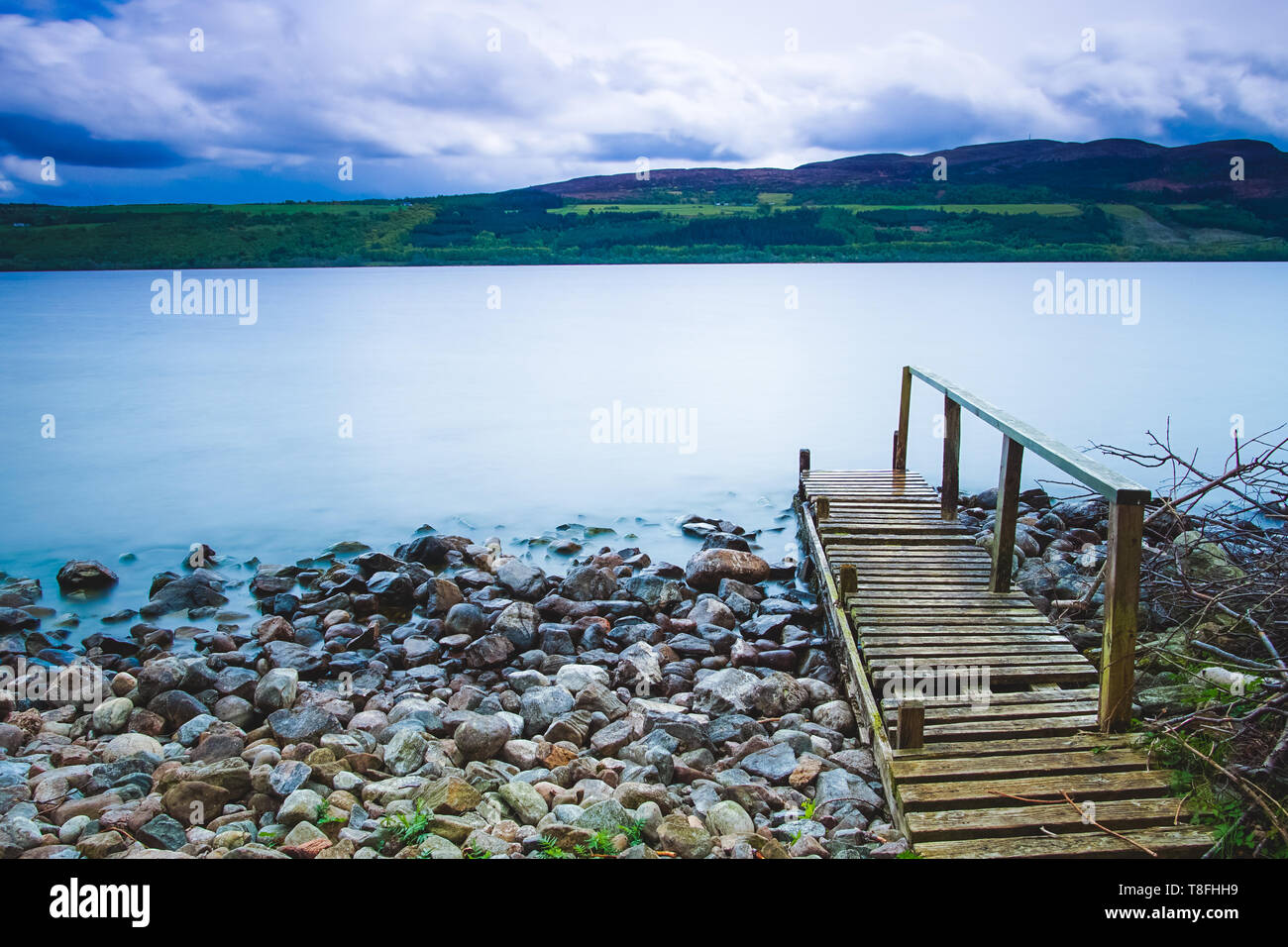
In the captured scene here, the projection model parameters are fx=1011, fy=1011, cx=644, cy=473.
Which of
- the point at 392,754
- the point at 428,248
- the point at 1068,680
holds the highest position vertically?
the point at 428,248

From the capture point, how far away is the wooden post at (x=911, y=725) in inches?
206

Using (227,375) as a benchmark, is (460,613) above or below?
below

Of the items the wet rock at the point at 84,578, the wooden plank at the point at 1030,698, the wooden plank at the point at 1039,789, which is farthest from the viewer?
the wet rock at the point at 84,578

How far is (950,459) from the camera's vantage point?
32.9ft

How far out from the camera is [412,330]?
52.3 meters

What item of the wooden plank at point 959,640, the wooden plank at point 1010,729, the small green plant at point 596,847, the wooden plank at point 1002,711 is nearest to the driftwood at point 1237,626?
the wooden plank at point 1010,729

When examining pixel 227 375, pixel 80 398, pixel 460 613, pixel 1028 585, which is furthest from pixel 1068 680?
pixel 227 375

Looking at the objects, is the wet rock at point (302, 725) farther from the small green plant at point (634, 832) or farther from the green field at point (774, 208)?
the green field at point (774, 208)

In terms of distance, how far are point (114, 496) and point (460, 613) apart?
39.9 ft

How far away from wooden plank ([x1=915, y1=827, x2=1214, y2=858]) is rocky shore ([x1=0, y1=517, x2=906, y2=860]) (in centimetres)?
28

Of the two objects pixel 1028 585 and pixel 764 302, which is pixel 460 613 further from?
pixel 764 302

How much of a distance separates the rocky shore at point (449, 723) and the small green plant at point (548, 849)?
0.06 feet

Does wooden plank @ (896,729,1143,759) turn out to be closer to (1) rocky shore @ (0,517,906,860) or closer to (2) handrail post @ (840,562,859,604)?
(1) rocky shore @ (0,517,906,860)

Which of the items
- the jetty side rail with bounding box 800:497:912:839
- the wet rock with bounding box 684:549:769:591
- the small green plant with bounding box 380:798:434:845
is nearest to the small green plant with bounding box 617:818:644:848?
the small green plant with bounding box 380:798:434:845
